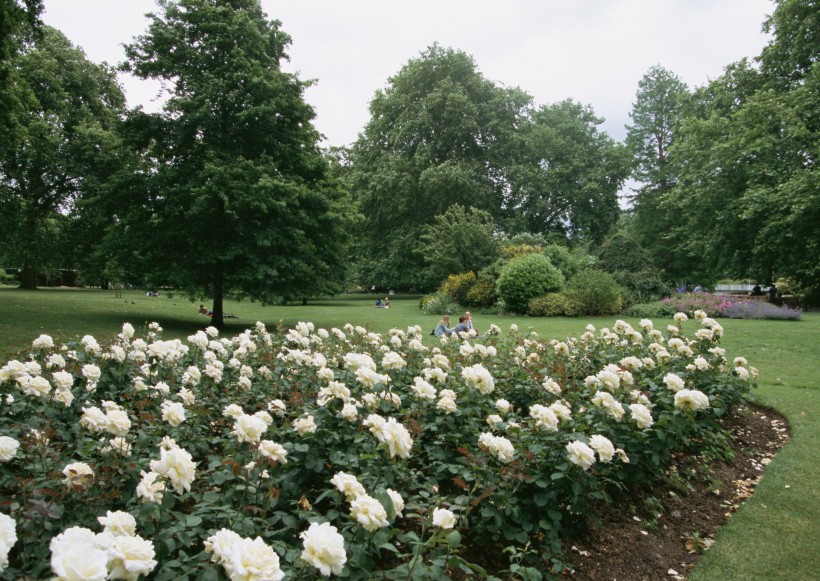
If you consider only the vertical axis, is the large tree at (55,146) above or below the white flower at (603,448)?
above

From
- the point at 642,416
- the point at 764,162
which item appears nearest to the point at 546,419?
the point at 642,416

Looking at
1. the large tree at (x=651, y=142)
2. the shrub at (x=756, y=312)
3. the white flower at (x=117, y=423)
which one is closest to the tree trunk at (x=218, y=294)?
the white flower at (x=117, y=423)

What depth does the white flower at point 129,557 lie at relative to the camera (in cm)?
142

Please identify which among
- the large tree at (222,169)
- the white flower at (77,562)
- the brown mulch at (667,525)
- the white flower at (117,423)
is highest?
the large tree at (222,169)

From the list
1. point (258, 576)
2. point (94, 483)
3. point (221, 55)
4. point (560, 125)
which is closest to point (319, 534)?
point (258, 576)

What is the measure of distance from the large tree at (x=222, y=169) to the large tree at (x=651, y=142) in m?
28.0

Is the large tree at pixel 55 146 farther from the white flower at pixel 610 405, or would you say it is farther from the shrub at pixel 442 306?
the white flower at pixel 610 405

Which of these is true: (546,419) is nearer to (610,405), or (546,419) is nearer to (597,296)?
(610,405)

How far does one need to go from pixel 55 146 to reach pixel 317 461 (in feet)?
71.2

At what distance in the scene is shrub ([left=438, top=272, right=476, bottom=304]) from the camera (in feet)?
76.9

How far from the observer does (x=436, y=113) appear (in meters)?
33.2

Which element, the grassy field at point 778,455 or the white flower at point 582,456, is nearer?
the white flower at point 582,456

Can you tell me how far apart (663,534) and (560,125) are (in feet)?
118

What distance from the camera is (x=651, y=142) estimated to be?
37.7m
